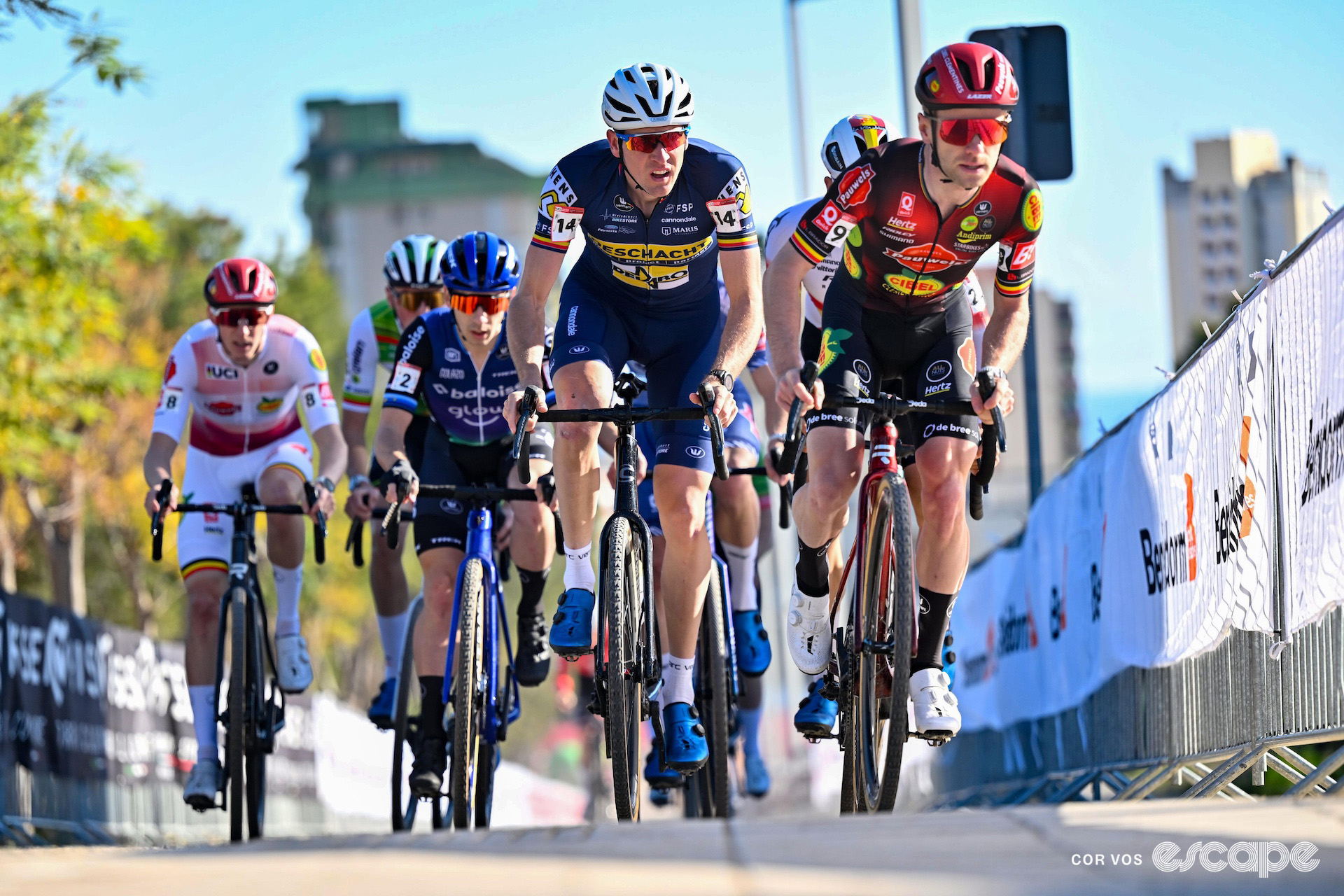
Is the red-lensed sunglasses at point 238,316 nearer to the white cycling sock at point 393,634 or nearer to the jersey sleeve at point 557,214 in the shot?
the white cycling sock at point 393,634

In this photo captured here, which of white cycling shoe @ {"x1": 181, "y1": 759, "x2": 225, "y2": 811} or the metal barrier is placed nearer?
the metal barrier

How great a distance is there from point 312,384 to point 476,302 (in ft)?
4.86

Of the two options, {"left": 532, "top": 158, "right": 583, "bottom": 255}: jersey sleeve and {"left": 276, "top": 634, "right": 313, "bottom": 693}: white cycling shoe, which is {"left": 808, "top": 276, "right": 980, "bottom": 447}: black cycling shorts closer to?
{"left": 532, "top": 158, "right": 583, "bottom": 255}: jersey sleeve

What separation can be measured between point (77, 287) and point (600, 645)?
18.9 meters

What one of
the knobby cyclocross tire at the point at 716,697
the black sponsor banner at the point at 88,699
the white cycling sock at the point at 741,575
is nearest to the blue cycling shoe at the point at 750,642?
the white cycling sock at the point at 741,575

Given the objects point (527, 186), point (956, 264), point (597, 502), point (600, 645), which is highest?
point (527, 186)

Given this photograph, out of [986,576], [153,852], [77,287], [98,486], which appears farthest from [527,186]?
[153,852]

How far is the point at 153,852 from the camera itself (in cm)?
455

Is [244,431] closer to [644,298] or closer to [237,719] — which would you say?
[237,719]

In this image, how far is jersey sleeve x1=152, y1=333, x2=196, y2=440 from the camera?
953cm

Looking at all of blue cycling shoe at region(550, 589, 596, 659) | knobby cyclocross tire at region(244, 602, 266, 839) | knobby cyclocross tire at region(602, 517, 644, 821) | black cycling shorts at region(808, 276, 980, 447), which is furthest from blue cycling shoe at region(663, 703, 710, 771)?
knobby cyclocross tire at region(244, 602, 266, 839)

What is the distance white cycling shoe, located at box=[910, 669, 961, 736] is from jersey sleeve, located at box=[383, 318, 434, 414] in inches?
135

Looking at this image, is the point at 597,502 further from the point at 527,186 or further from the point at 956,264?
the point at 527,186

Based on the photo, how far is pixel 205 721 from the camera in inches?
354
